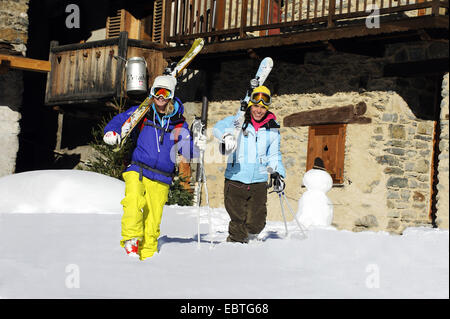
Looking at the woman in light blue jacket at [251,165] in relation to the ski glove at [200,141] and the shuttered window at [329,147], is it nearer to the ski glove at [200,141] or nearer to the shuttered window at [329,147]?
the ski glove at [200,141]

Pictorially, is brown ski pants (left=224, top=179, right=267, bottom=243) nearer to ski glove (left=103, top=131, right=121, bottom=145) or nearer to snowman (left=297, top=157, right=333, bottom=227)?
ski glove (left=103, top=131, right=121, bottom=145)

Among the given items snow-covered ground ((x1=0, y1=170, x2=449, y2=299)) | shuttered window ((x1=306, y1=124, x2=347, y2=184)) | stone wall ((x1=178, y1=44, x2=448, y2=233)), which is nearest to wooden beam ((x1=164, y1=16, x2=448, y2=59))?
stone wall ((x1=178, y1=44, x2=448, y2=233))

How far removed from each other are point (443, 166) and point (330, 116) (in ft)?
6.53

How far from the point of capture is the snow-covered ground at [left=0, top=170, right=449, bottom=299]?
4.54 m

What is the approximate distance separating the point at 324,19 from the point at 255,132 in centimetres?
432

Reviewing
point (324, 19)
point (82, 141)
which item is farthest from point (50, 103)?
point (324, 19)

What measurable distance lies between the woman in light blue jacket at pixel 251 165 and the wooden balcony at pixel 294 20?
3.61m

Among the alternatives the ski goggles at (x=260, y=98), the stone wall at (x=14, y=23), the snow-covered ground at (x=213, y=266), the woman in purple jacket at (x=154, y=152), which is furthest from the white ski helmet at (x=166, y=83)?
the stone wall at (x=14, y=23)

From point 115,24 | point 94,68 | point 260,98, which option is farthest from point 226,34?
point 260,98

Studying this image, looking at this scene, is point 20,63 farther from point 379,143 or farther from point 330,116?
point 379,143

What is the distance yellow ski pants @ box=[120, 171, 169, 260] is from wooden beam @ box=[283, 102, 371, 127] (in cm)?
559

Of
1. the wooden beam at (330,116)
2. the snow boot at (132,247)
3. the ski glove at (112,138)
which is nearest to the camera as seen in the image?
the snow boot at (132,247)

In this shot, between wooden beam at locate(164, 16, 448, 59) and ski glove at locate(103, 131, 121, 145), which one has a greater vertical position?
wooden beam at locate(164, 16, 448, 59)

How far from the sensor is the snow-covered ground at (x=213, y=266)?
179 inches
